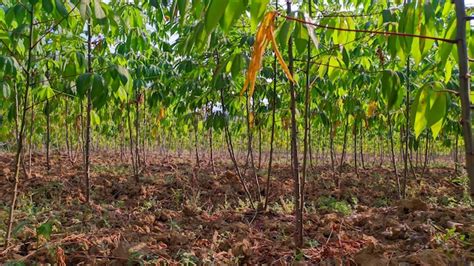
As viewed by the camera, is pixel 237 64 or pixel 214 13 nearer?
pixel 214 13

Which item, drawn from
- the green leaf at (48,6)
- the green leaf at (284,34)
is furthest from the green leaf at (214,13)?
the green leaf at (48,6)

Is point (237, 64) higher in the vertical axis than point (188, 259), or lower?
higher

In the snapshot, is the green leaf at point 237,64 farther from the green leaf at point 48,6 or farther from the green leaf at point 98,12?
the green leaf at point 48,6

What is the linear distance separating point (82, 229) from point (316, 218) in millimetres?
2055

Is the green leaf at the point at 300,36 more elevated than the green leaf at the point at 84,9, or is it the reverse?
the green leaf at the point at 84,9

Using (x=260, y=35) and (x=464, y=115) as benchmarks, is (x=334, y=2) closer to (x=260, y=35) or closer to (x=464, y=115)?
(x=464, y=115)

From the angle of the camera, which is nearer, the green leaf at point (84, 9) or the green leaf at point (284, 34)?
the green leaf at point (284, 34)

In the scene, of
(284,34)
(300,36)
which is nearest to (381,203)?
(300,36)

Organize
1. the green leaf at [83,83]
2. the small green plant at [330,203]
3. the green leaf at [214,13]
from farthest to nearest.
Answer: the small green plant at [330,203] < the green leaf at [83,83] < the green leaf at [214,13]

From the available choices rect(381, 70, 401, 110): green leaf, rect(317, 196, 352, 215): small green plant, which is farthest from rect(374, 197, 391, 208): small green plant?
rect(381, 70, 401, 110): green leaf

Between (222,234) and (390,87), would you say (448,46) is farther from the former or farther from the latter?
(222,234)

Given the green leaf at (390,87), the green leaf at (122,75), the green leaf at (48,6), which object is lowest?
the green leaf at (390,87)

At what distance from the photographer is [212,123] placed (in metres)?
4.17

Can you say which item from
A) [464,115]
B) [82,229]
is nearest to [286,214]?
[82,229]
